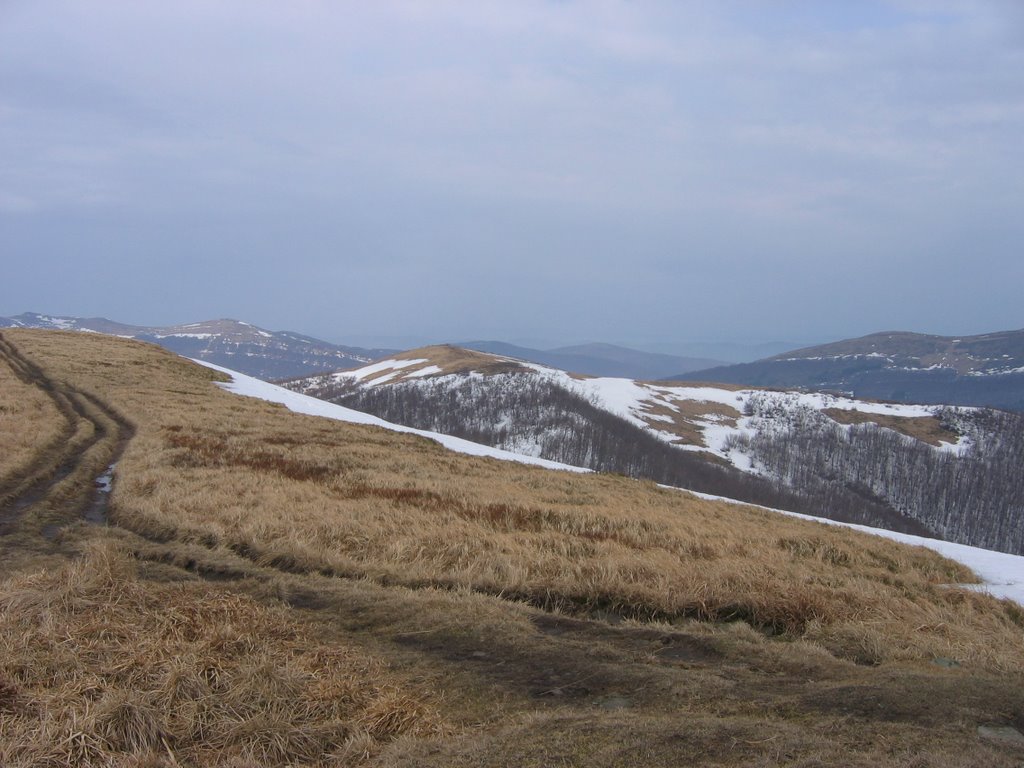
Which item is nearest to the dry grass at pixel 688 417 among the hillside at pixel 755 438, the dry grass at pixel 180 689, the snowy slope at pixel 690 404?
the snowy slope at pixel 690 404

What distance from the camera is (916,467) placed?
125312 mm

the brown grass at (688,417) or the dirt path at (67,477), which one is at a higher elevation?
the dirt path at (67,477)

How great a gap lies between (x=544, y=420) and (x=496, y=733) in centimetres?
11559

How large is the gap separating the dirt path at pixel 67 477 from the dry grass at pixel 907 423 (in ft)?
497

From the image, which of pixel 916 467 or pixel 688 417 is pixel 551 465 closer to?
pixel 688 417

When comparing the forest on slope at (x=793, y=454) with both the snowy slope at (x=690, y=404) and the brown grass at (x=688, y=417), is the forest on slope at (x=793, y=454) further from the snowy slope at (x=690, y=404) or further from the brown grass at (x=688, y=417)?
the brown grass at (x=688, y=417)

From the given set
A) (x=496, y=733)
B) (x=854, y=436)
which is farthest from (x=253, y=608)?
(x=854, y=436)

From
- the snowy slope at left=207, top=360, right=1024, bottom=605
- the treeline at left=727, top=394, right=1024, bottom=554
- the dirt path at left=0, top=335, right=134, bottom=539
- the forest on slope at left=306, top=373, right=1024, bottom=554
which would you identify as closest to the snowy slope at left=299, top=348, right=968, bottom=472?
the forest on slope at left=306, top=373, right=1024, bottom=554

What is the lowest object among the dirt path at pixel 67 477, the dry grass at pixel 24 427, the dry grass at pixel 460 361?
the dirt path at pixel 67 477

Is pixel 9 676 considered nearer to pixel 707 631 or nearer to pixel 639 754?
pixel 639 754

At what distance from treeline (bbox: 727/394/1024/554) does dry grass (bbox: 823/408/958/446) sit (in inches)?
145

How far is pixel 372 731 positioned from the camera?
4668mm

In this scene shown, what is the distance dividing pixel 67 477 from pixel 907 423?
169 m

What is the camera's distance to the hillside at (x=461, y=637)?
14.4ft
